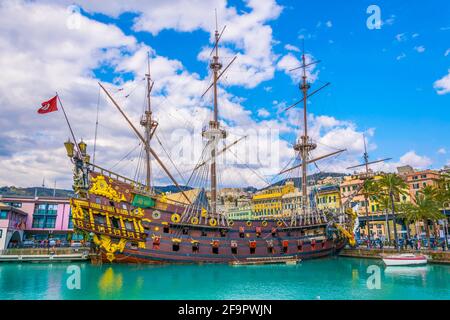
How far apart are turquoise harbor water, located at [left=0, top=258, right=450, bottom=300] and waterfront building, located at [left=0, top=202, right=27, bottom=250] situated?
12832mm

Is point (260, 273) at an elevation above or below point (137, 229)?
below

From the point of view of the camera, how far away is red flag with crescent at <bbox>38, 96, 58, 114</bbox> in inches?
1094

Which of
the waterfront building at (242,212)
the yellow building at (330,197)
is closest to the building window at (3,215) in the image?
the waterfront building at (242,212)

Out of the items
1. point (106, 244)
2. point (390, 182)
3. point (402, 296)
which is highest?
point (390, 182)

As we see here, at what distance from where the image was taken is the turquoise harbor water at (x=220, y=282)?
21.1m

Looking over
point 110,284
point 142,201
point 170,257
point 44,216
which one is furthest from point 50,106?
point 44,216

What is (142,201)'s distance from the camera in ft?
113

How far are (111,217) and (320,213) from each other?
2721cm

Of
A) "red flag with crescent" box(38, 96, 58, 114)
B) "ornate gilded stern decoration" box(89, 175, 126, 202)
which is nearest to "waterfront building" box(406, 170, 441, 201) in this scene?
"ornate gilded stern decoration" box(89, 175, 126, 202)

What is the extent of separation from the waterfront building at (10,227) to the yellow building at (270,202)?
56.1 meters

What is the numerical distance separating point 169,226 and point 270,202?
57.0 metres
